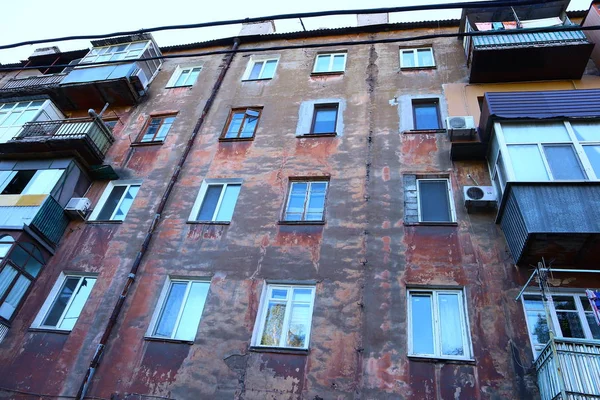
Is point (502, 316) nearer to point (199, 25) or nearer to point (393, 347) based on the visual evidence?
point (393, 347)

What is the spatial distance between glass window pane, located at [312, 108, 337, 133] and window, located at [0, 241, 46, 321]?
27.9 feet

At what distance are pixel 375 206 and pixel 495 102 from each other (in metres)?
3.97

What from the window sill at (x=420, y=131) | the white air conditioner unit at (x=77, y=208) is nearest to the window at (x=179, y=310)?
the white air conditioner unit at (x=77, y=208)

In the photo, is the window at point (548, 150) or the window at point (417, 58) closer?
the window at point (548, 150)

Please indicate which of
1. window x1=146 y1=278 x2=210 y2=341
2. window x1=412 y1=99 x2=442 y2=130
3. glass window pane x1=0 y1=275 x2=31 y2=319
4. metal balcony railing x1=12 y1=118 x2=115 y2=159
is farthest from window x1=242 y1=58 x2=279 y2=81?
glass window pane x1=0 y1=275 x2=31 y2=319

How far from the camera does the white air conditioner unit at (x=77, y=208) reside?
12.2 metres

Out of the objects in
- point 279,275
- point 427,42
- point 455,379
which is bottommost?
point 455,379

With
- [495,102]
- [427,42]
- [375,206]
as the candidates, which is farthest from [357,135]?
[427,42]

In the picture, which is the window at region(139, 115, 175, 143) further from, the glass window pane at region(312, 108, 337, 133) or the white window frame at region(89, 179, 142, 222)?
the glass window pane at region(312, 108, 337, 133)

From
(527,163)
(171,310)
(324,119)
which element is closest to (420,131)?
(324,119)

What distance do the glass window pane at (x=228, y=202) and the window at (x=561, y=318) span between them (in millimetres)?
7250

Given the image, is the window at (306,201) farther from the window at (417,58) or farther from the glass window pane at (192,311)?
the window at (417,58)

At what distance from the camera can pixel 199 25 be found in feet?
20.4

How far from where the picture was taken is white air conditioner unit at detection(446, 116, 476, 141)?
38.1 feet
